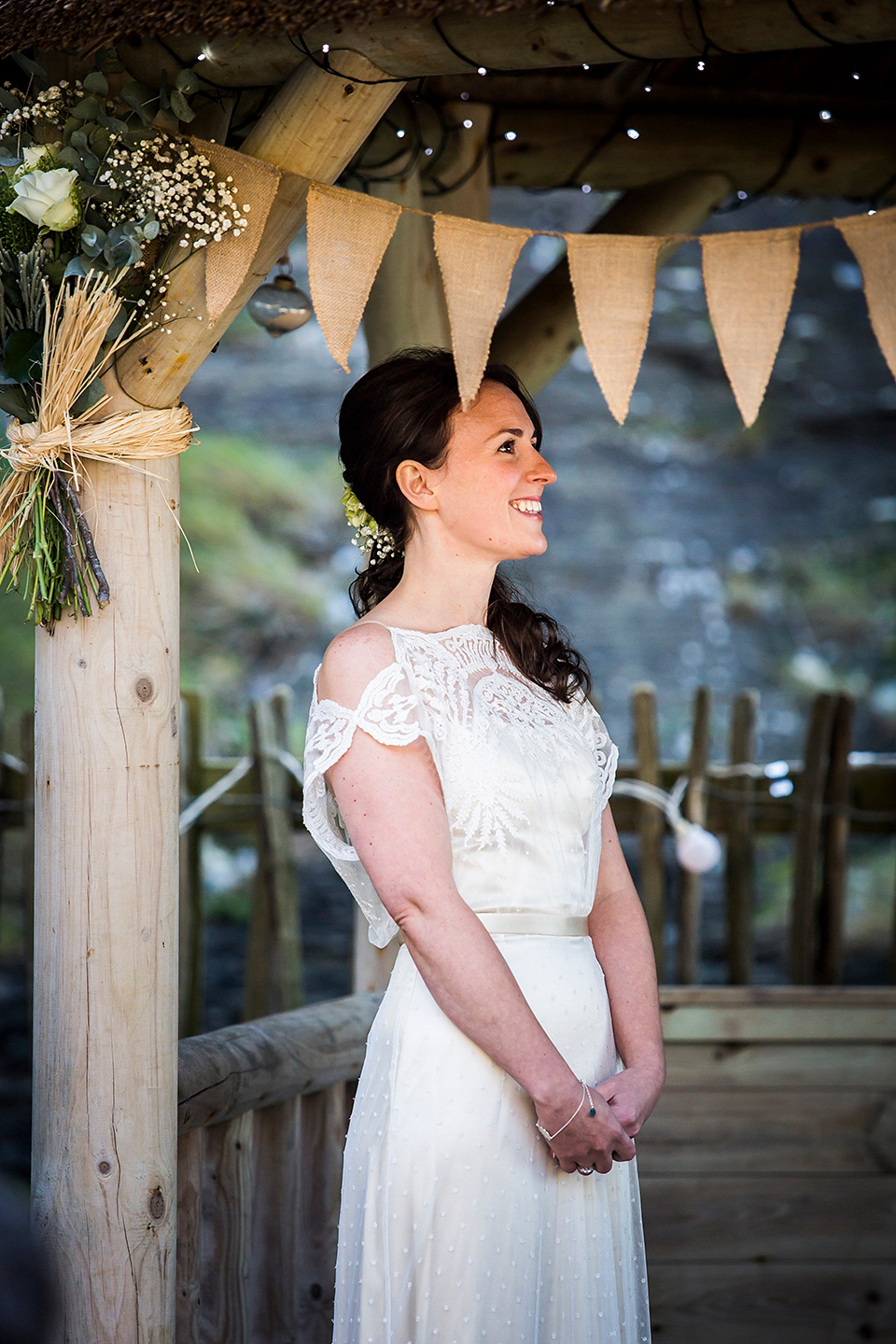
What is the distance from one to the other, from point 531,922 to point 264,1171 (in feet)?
2.81

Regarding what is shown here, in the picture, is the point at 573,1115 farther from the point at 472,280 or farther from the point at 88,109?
the point at 88,109

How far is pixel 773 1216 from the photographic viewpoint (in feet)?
9.48

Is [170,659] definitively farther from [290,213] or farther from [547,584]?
[547,584]

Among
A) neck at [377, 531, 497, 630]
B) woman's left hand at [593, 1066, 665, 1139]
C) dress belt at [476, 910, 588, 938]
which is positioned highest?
neck at [377, 531, 497, 630]

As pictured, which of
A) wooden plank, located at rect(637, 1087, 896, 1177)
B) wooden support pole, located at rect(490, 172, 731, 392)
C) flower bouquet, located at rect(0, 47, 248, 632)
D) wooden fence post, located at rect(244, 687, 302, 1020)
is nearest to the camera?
flower bouquet, located at rect(0, 47, 248, 632)

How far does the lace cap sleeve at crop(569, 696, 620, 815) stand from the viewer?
5.91 ft

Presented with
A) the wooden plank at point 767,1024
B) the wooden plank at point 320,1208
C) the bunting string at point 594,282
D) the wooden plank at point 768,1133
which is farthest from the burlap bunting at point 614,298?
the wooden plank at point 768,1133

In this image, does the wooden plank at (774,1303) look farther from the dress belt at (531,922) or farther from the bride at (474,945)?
the dress belt at (531,922)

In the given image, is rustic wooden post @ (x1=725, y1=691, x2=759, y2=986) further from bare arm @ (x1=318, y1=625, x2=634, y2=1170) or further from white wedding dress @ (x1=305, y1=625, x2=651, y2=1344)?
bare arm @ (x1=318, y1=625, x2=634, y2=1170)

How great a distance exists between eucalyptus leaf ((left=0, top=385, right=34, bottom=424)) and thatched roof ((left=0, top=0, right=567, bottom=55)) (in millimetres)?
410

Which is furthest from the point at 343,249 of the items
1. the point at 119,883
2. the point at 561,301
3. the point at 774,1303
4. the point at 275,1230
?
the point at 774,1303

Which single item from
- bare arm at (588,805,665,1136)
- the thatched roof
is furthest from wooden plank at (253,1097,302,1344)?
the thatched roof

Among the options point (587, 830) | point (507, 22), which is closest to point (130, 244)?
point (507, 22)

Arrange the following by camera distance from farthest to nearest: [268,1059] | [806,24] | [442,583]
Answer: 1. [268,1059]
2. [442,583]
3. [806,24]
